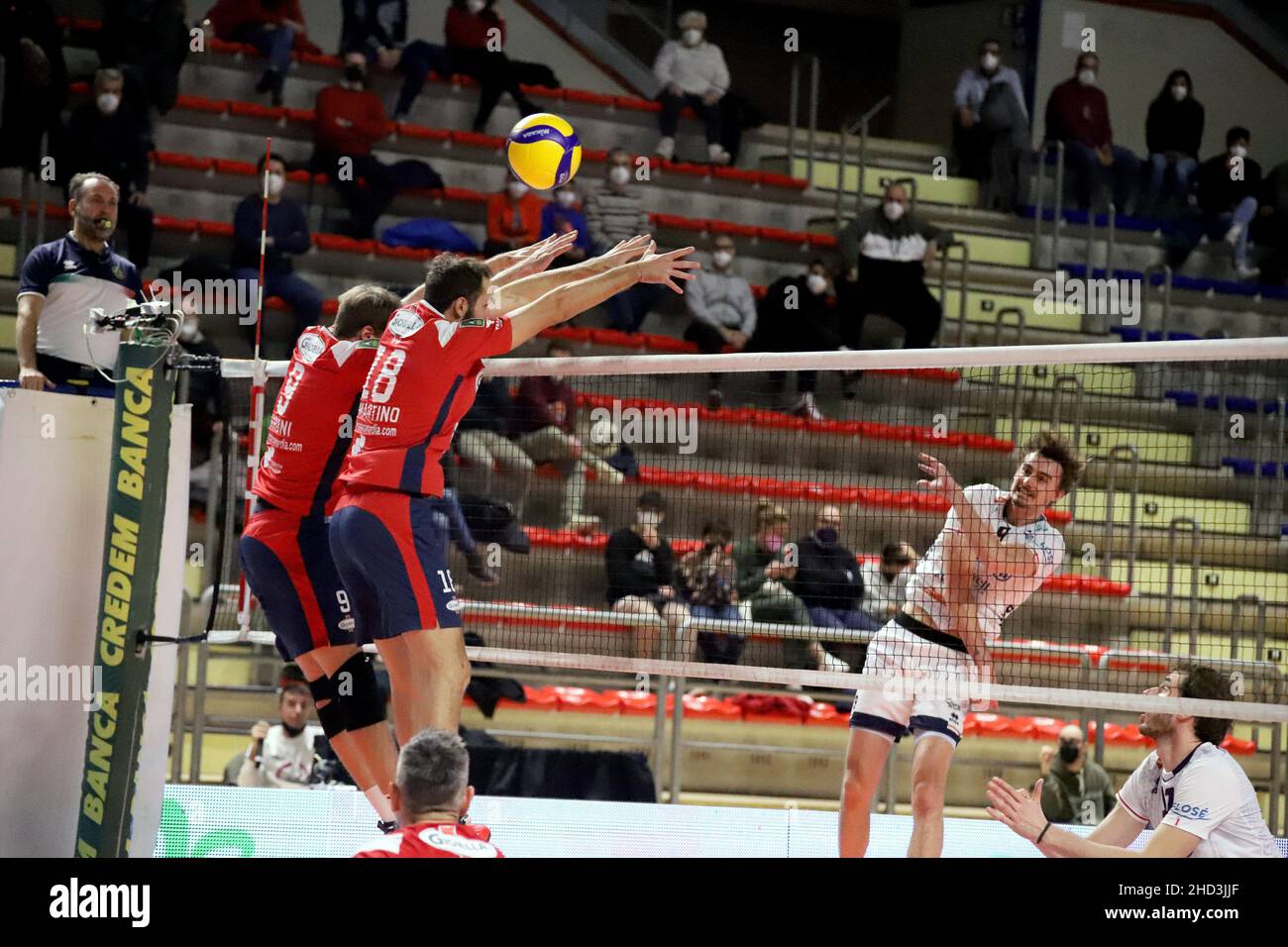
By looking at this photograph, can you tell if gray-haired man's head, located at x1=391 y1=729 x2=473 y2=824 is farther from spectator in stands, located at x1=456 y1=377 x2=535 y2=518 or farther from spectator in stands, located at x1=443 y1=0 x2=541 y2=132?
spectator in stands, located at x1=443 y1=0 x2=541 y2=132

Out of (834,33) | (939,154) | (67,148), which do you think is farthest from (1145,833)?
(834,33)

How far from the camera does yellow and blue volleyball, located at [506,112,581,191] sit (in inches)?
289

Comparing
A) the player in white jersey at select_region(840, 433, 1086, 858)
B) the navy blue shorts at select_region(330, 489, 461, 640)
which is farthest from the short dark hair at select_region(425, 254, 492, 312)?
the player in white jersey at select_region(840, 433, 1086, 858)

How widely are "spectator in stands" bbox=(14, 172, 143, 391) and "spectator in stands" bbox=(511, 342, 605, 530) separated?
2.61 meters

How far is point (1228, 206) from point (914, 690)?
13221 mm

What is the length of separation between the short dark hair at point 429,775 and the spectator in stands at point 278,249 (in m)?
9.42

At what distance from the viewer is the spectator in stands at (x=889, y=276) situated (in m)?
14.9

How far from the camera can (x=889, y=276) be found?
15055mm

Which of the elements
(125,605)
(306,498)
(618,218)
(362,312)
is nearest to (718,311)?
(618,218)

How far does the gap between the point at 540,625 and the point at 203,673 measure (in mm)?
2012

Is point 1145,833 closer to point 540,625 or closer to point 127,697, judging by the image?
point 540,625

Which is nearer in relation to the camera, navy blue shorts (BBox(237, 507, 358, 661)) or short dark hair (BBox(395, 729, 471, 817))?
short dark hair (BBox(395, 729, 471, 817))

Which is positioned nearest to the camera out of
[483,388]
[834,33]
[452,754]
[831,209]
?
[452,754]

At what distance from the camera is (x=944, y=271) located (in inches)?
610
